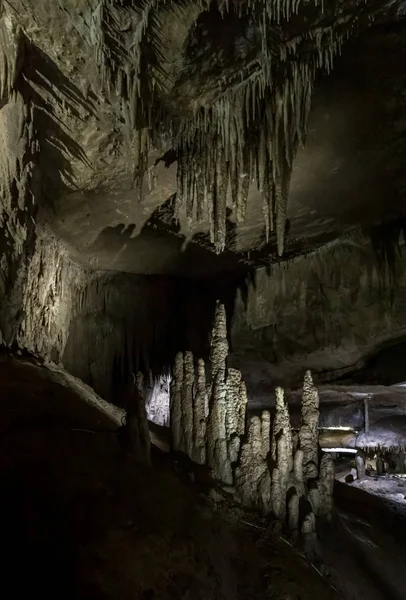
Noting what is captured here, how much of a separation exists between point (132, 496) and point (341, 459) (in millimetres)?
13093

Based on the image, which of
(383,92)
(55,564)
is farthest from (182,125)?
(55,564)

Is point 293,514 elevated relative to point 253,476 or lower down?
lower down

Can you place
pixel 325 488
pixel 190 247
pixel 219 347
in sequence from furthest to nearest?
1. pixel 190 247
2. pixel 219 347
3. pixel 325 488

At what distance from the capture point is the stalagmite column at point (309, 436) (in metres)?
7.23

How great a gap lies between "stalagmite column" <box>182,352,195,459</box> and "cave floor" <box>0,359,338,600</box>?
41 centimetres

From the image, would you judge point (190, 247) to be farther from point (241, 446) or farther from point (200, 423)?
point (241, 446)

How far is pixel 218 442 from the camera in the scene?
6.41 meters

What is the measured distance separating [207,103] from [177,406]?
11.6 feet

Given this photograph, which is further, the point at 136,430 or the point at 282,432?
the point at 282,432

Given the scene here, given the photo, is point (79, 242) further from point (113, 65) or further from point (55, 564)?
point (55, 564)

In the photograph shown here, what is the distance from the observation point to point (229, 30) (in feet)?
16.0

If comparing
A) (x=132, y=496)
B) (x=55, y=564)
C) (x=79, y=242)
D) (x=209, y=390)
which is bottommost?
(x=55, y=564)

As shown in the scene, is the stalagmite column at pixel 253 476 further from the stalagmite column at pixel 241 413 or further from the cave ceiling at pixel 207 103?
the cave ceiling at pixel 207 103

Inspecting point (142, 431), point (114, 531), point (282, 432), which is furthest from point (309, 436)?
point (114, 531)
